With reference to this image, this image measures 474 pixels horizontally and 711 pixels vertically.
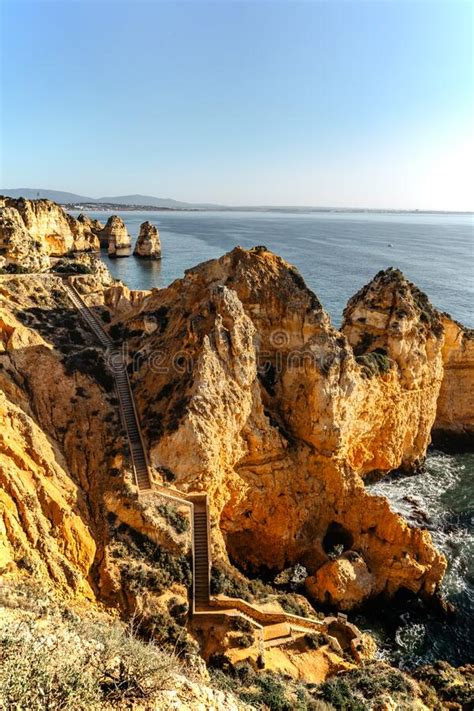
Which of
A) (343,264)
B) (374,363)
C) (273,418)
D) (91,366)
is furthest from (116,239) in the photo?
(273,418)

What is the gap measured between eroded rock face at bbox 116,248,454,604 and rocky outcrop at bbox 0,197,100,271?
73.0 feet

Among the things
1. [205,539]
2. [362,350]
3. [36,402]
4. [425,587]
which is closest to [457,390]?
[362,350]

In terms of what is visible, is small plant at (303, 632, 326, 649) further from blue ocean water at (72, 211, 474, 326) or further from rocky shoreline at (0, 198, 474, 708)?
blue ocean water at (72, 211, 474, 326)

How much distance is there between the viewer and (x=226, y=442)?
24.1 m

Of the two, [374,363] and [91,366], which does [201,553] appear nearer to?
[91,366]

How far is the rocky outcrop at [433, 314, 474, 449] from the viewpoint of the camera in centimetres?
4134

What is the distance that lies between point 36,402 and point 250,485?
1270 cm

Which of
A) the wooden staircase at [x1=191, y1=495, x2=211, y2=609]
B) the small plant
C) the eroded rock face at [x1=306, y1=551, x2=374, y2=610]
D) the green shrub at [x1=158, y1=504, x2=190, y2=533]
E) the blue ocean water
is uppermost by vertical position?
the blue ocean water

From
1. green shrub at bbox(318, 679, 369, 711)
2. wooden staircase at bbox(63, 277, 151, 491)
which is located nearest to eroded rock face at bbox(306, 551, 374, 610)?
green shrub at bbox(318, 679, 369, 711)

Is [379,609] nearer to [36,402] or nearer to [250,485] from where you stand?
[250,485]

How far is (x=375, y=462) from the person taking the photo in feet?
108

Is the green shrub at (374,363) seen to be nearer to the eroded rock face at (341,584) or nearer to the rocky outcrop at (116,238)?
the eroded rock face at (341,584)

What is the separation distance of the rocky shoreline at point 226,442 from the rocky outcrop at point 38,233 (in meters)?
13.0

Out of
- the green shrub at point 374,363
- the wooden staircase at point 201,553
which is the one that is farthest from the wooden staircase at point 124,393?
the green shrub at point 374,363
